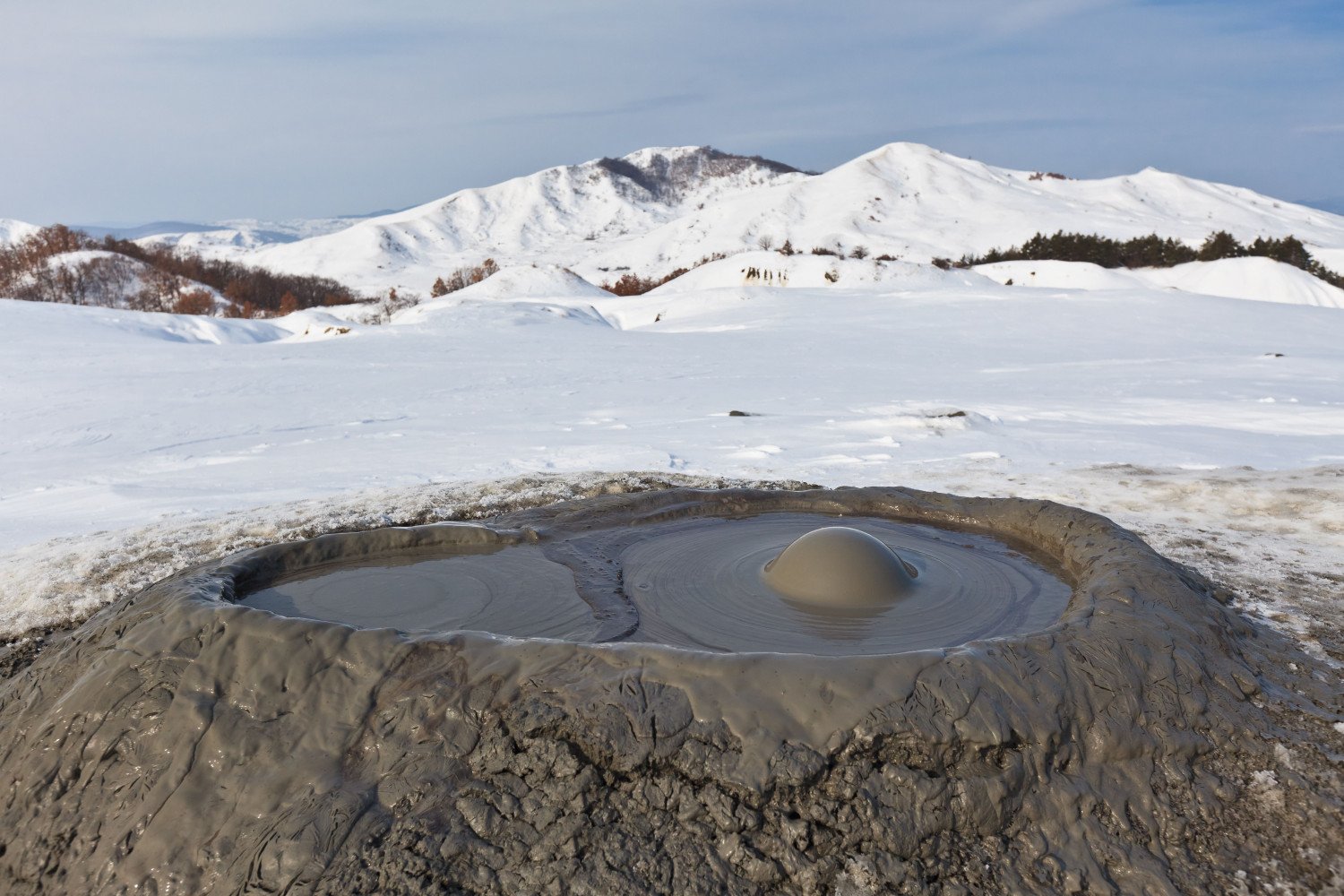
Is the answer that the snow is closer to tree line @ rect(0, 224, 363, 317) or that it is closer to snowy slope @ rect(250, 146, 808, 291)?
tree line @ rect(0, 224, 363, 317)

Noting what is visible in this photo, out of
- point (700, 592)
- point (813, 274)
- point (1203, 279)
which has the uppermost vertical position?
point (813, 274)

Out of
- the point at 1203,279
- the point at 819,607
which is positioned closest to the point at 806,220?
the point at 1203,279

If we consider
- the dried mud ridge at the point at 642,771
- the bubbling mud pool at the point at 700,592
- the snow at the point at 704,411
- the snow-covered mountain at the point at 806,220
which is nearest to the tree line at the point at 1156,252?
the snow at the point at 704,411

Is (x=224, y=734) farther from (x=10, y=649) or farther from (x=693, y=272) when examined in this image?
(x=693, y=272)

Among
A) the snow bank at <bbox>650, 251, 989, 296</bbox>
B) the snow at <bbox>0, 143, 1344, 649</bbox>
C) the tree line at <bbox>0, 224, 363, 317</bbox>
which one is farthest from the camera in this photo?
the tree line at <bbox>0, 224, 363, 317</bbox>

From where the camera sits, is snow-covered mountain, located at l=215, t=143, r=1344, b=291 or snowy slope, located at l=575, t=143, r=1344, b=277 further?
snow-covered mountain, located at l=215, t=143, r=1344, b=291

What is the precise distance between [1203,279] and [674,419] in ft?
80.2

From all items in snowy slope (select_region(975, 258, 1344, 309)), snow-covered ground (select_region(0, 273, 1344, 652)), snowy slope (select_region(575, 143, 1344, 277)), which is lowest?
snow-covered ground (select_region(0, 273, 1344, 652))

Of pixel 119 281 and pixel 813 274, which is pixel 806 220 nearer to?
pixel 813 274

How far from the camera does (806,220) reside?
171 ft

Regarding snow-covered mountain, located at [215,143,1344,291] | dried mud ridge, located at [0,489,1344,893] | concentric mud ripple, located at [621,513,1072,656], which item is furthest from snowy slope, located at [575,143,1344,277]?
dried mud ridge, located at [0,489,1344,893]

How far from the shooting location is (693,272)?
34.6 metres

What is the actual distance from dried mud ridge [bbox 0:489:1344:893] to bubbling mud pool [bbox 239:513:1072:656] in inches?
24.2

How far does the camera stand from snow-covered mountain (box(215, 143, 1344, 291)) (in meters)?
46.0
